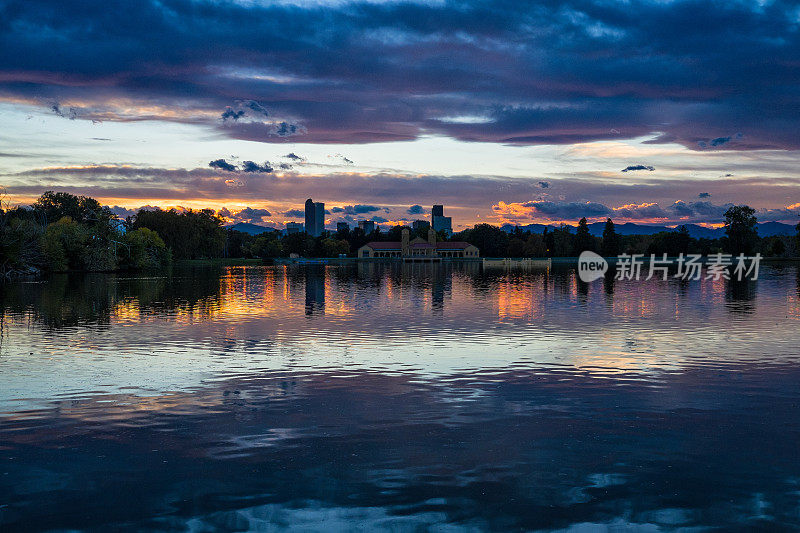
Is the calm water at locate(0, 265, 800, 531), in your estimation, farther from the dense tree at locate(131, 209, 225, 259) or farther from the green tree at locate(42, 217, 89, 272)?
the dense tree at locate(131, 209, 225, 259)

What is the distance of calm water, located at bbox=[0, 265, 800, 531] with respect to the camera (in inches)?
419

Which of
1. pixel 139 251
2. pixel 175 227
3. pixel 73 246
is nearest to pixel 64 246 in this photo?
pixel 73 246

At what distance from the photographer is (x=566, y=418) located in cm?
1592

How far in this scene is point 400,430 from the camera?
14820 millimetres

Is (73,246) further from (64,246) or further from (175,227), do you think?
(175,227)

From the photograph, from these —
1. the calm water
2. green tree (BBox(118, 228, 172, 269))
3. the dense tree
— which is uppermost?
the dense tree

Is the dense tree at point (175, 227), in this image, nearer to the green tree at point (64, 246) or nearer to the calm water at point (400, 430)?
the green tree at point (64, 246)

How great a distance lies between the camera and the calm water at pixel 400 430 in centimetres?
1065

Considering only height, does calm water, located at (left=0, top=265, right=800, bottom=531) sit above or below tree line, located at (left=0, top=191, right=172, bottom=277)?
below

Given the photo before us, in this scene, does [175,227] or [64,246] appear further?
[175,227]

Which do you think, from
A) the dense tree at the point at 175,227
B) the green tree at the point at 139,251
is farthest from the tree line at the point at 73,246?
the dense tree at the point at 175,227

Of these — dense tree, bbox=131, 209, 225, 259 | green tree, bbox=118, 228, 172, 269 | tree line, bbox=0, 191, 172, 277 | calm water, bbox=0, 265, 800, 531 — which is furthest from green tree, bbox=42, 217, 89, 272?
calm water, bbox=0, 265, 800, 531

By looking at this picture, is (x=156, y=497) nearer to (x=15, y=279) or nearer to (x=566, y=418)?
(x=566, y=418)

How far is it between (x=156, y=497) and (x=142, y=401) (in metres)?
7.19
